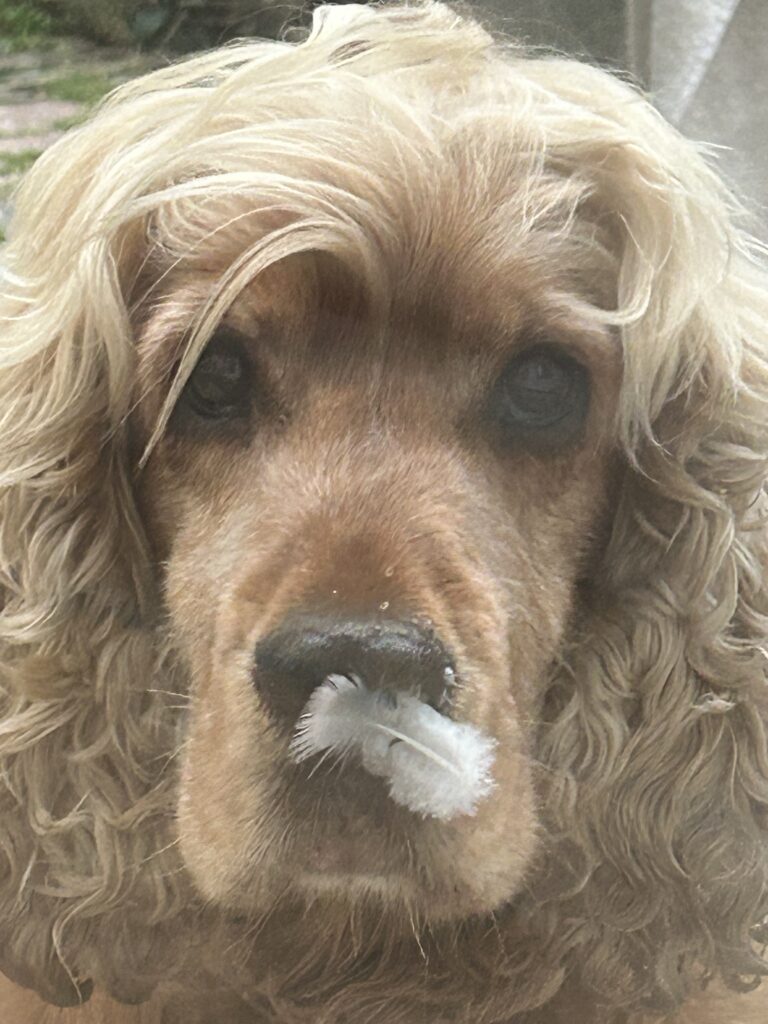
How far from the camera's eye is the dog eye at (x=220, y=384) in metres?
1.05

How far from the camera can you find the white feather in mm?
852

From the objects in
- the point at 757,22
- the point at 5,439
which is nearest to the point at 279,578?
the point at 5,439

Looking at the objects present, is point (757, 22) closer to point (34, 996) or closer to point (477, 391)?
point (477, 391)

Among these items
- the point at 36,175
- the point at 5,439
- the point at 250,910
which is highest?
the point at 36,175

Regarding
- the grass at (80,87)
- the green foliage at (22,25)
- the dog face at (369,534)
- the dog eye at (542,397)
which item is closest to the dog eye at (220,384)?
the dog face at (369,534)

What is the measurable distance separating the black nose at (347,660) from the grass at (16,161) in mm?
794

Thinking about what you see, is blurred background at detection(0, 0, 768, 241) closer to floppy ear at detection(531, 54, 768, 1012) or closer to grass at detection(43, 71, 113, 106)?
grass at detection(43, 71, 113, 106)

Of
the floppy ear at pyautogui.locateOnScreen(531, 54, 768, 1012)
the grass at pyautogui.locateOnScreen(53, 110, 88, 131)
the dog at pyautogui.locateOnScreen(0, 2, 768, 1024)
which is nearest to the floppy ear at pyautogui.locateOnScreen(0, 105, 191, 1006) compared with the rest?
the dog at pyautogui.locateOnScreen(0, 2, 768, 1024)

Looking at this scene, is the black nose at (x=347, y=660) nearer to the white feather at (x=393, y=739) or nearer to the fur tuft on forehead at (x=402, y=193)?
the white feather at (x=393, y=739)

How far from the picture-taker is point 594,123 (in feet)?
3.50

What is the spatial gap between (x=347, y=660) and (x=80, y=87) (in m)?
0.84

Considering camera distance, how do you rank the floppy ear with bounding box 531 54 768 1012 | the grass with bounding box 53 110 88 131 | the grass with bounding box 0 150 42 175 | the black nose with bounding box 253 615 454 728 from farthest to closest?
the grass with bounding box 0 150 42 175, the grass with bounding box 53 110 88 131, the floppy ear with bounding box 531 54 768 1012, the black nose with bounding box 253 615 454 728

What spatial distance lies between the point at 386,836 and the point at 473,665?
0.45 feet

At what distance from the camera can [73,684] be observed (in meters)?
1.15
